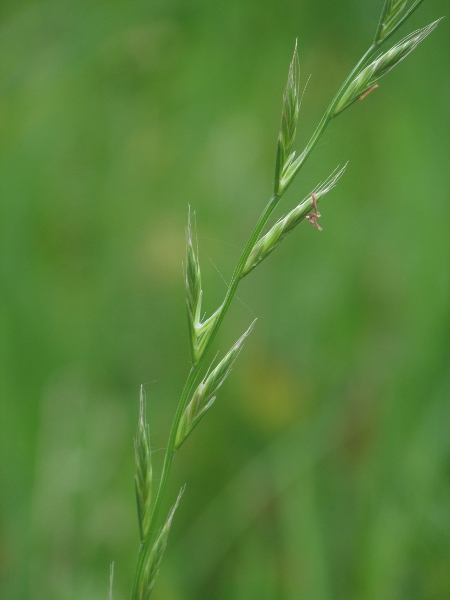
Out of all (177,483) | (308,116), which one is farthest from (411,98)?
(177,483)

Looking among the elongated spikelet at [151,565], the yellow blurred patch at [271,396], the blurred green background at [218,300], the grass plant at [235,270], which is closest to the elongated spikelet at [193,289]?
the grass plant at [235,270]

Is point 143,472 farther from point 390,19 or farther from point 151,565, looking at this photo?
point 390,19

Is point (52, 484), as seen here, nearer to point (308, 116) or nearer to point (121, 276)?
point (121, 276)

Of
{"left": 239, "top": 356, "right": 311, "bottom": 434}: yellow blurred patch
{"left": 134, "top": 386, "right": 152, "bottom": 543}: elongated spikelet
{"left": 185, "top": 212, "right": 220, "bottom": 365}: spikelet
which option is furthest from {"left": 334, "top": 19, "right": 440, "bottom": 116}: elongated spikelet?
{"left": 239, "top": 356, "right": 311, "bottom": 434}: yellow blurred patch

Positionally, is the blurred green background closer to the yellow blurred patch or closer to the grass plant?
the yellow blurred patch

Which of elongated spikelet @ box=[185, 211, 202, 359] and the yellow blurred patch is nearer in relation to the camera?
elongated spikelet @ box=[185, 211, 202, 359]

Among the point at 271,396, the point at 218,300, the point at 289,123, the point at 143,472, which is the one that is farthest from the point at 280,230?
the point at 218,300

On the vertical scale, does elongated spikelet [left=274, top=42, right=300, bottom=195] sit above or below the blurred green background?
above
